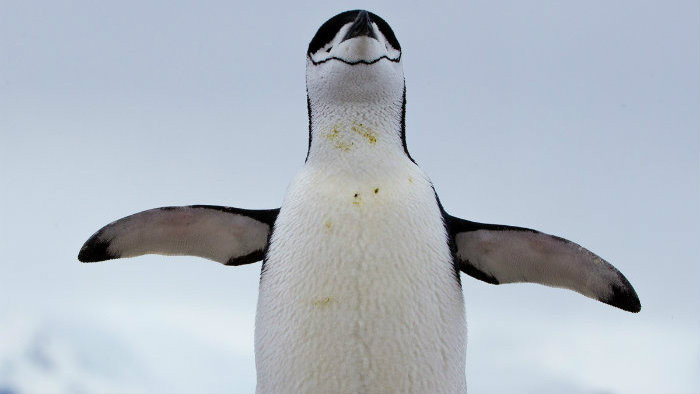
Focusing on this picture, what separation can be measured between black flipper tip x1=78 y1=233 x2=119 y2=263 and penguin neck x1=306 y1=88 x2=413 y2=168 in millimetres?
704

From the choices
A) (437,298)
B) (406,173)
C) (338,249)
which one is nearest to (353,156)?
(406,173)

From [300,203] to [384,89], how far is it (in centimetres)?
40

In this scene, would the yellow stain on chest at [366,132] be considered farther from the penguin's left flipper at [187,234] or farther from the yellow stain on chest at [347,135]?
the penguin's left flipper at [187,234]

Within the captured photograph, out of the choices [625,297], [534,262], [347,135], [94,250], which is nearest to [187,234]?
[94,250]

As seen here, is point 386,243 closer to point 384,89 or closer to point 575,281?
point 384,89

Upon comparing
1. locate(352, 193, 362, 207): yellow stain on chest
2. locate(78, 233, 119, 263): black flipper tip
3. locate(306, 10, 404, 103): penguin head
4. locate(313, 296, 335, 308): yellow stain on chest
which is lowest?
locate(313, 296, 335, 308): yellow stain on chest

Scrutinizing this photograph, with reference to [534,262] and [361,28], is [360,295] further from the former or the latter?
[361,28]

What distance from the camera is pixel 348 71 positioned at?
185 centimetres

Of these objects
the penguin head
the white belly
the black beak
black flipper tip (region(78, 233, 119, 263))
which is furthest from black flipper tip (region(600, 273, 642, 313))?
black flipper tip (region(78, 233, 119, 263))

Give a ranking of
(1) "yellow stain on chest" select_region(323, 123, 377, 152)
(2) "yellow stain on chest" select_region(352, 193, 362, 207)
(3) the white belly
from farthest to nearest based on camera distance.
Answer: (1) "yellow stain on chest" select_region(323, 123, 377, 152)
(2) "yellow stain on chest" select_region(352, 193, 362, 207)
(3) the white belly

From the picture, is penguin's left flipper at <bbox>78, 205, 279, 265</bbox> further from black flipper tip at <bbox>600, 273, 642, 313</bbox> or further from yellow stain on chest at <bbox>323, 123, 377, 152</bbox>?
black flipper tip at <bbox>600, 273, 642, 313</bbox>

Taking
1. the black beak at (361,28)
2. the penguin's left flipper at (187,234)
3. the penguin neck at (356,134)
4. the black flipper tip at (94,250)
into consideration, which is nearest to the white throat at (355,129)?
the penguin neck at (356,134)

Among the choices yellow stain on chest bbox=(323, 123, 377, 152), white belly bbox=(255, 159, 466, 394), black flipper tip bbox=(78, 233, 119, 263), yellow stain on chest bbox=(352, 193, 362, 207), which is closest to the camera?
white belly bbox=(255, 159, 466, 394)

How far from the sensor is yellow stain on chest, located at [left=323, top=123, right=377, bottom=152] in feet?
6.18
